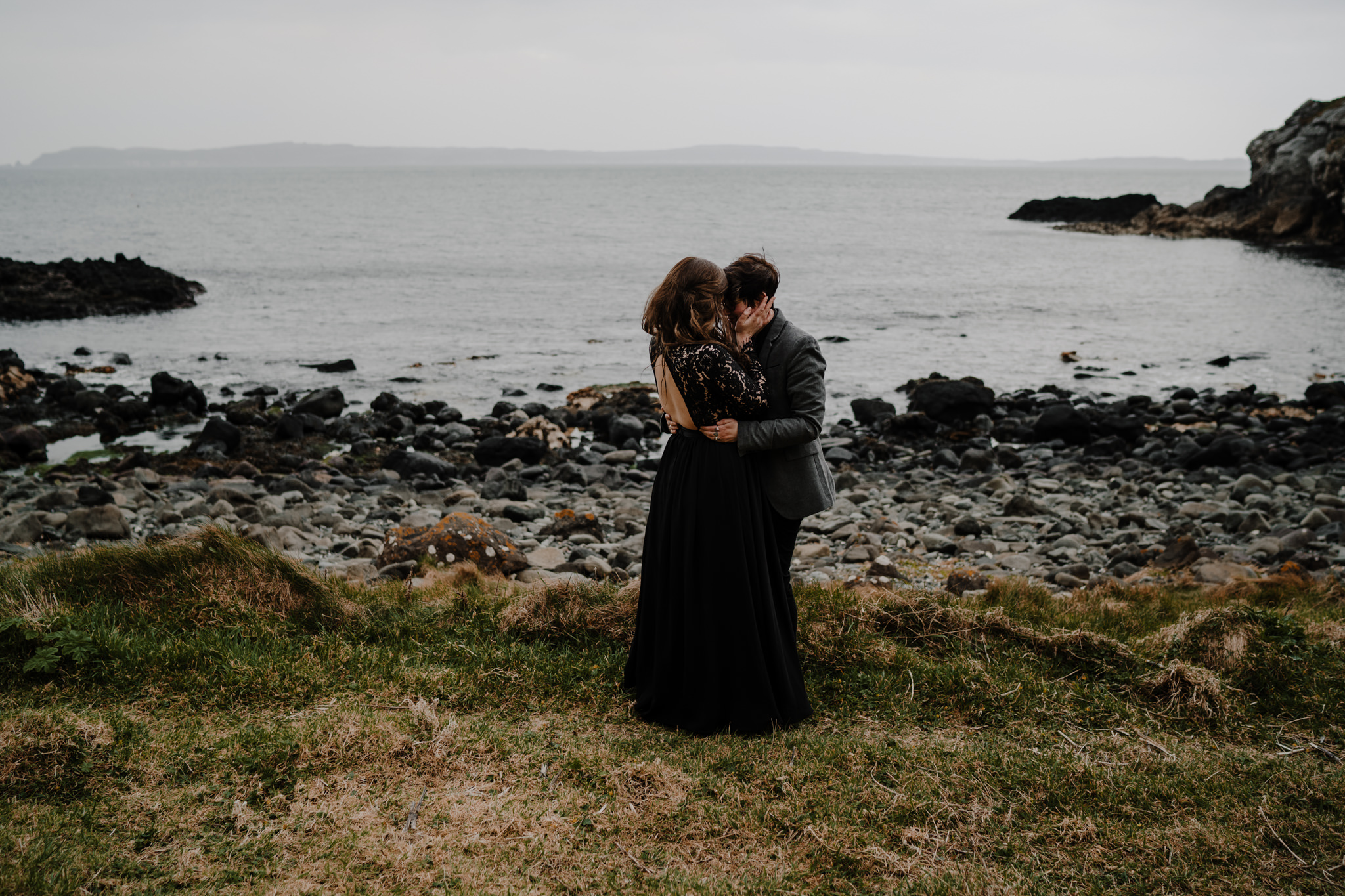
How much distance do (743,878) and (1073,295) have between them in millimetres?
45044

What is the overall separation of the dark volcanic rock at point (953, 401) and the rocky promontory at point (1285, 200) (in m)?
48.6

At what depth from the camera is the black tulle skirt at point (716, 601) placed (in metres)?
5.39

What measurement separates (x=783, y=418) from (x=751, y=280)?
2.81 ft

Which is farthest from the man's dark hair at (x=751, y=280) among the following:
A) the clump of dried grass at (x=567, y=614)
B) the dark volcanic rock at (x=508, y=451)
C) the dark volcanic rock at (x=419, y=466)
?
the dark volcanic rock at (x=508, y=451)

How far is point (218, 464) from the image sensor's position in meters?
16.4

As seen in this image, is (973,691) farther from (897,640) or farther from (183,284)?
(183,284)

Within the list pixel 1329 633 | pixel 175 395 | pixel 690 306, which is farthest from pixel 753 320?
pixel 175 395

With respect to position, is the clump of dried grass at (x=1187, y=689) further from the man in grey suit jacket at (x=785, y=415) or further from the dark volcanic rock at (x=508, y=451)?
the dark volcanic rock at (x=508, y=451)

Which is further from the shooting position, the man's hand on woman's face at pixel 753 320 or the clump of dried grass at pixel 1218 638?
the clump of dried grass at pixel 1218 638

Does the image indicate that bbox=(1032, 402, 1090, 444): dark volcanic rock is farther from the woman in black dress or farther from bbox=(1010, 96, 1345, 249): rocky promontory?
bbox=(1010, 96, 1345, 249): rocky promontory

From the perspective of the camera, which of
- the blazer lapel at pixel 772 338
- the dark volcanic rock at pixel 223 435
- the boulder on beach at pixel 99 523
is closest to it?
the blazer lapel at pixel 772 338

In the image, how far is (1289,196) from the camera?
6650 centimetres

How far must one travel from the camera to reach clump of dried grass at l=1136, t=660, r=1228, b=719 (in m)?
5.94

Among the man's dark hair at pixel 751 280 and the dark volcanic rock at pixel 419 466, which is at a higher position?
the man's dark hair at pixel 751 280
